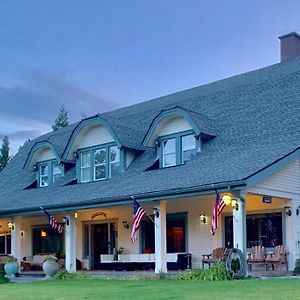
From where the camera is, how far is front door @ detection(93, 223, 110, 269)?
2514cm

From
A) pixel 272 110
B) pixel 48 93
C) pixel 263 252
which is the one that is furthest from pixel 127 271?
pixel 48 93

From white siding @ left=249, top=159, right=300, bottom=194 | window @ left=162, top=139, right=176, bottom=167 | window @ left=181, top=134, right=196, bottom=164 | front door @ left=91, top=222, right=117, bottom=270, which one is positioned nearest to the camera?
white siding @ left=249, top=159, right=300, bottom=194

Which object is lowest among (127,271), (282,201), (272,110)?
(127,271)

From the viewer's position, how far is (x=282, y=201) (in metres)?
19.2

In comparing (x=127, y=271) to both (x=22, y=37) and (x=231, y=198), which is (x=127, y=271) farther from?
(x=22, y=37)

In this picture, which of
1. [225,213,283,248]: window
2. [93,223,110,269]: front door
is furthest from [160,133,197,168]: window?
[93,223,110,269]: front door

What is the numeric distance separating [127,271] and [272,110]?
24.5ft

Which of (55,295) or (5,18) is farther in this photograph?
(5,18)

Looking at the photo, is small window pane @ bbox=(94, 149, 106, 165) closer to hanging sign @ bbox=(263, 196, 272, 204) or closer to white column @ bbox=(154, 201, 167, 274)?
white column @ bbox=(154, 201, 167, 274)

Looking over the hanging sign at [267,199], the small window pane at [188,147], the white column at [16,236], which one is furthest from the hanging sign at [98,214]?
the hanging sign at [267,199]

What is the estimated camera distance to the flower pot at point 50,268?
71.1ft

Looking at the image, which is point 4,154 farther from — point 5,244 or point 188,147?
point 188,147

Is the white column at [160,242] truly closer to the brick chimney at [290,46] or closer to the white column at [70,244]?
the white column at [70,244]

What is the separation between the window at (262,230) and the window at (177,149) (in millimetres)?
2588
